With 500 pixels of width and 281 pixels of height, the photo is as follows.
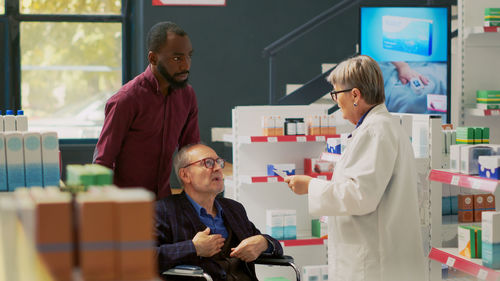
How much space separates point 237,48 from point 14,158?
575 centimetres

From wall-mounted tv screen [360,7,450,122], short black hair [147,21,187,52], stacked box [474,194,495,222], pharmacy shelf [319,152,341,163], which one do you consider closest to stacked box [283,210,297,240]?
pharmacy shelf [319,152,341,163]

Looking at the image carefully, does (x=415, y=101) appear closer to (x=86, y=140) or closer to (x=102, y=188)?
(x=86, y=140)

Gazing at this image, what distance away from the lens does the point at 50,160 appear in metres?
2.80

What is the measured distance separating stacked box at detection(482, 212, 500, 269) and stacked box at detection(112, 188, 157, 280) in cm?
255

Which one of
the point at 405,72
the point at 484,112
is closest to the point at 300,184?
the point at 484,112

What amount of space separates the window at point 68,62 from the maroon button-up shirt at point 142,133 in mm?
4747

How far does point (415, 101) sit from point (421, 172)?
201cm

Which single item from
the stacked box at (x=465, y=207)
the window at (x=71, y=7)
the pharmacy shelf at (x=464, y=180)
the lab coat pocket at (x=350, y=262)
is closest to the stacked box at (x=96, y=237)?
the lab coat pocket at (x=350, y=262)

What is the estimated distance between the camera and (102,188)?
1.59 m

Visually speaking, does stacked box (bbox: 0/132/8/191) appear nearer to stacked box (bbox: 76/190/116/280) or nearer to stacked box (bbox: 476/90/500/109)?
stacked box (bbox: 76/190/116/280)

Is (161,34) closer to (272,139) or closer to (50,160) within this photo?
(50,160)

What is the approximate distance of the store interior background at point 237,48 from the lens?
26.7 feet

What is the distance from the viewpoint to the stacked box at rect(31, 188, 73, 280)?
1.41m

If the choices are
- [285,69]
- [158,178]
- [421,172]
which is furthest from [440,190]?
[285,69]
